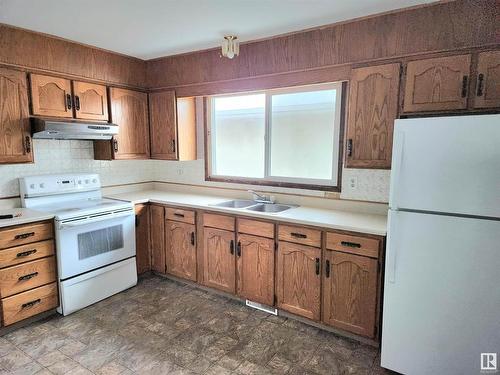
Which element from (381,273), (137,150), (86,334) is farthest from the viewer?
(137,150)

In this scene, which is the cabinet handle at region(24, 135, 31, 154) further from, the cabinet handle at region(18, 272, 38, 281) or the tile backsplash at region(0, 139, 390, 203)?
the cabinet handle at region(18, 272, 38, 281)

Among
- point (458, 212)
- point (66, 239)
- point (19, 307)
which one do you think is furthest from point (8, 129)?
point (458, 212)

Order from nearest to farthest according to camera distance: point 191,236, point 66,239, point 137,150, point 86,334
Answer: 1. point 86,334
2. point 66,239
3. point 191,236
4. point 137,150

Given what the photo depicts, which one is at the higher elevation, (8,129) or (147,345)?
(8,129)

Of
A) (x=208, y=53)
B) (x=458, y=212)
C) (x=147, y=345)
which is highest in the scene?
(x=208, y=53)

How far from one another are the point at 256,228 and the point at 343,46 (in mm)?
1644

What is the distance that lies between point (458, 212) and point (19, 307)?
3.18m

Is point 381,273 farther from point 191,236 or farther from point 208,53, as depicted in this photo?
point 208,53

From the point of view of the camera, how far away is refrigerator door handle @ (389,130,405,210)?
5.90ft

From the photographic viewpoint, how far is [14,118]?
2.61m

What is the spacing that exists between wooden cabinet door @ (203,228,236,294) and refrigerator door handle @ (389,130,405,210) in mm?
1488

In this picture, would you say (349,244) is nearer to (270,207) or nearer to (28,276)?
(270,207)

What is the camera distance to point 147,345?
2314 mm

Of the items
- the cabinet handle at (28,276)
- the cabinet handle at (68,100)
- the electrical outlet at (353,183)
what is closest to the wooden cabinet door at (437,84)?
the electrical outlet at (353,183)
